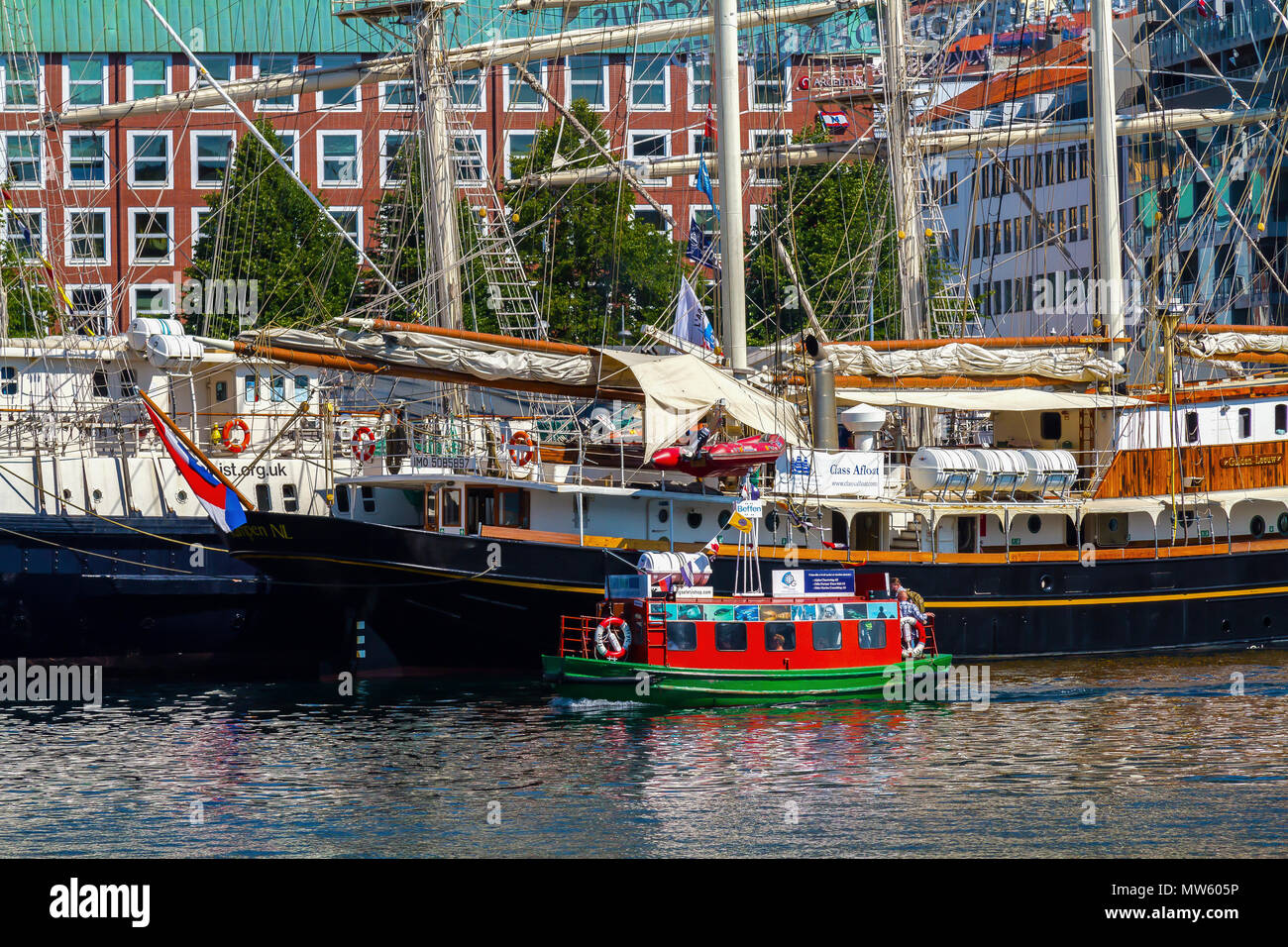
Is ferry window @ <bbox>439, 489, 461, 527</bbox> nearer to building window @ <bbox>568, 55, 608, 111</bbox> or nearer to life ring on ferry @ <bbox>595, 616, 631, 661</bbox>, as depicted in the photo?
life ring on ferry @ <bbox>595, 616, 631, 661</bbox>

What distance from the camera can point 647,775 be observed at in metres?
27.7

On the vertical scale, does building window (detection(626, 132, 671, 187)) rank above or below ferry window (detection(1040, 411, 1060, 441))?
above

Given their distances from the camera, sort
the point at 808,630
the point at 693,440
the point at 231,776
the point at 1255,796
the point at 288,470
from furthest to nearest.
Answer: the point at 288,470, the point at 693,440, the point at 808,630, the point at 231,776, the point at 1255,796

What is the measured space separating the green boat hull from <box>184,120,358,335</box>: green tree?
108 ft

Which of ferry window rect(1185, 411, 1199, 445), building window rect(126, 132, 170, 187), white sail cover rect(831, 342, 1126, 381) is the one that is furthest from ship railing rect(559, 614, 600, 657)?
building window rect(126, 132, 170, 187)

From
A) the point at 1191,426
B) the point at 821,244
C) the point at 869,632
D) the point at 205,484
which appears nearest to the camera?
the point at 869,632

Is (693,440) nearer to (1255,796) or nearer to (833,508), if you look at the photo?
(833,508)

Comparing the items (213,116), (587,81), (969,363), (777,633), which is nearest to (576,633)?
(777,633)

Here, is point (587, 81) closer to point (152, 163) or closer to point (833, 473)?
point (152, 163)

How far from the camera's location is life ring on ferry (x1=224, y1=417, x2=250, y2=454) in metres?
44.8

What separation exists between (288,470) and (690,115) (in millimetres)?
46393

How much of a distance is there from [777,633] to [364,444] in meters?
11.7
